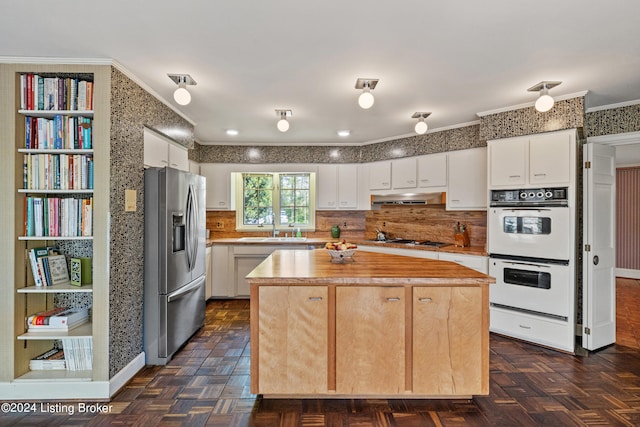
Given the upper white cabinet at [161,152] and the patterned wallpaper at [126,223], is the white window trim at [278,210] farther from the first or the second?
the patterned wallpaper at [126,223]

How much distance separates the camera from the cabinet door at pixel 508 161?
324 centimetres

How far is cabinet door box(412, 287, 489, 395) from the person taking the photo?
214 cm

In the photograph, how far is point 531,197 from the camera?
317 cm

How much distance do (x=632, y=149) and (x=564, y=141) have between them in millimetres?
3283

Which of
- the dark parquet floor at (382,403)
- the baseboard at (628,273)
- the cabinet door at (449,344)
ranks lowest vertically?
the dark parquet floor at (382,403)

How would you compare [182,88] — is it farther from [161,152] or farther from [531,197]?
[531,197]

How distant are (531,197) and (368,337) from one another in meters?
2.29

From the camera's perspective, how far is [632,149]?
16.3 feet

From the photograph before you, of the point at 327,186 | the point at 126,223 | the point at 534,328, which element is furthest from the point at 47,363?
the point at 534,328

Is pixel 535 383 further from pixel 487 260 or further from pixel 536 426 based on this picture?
pixel 487 260

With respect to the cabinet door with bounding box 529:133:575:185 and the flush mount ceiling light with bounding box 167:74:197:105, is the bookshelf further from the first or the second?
the cabinet door with bounding box 529:133:575:185

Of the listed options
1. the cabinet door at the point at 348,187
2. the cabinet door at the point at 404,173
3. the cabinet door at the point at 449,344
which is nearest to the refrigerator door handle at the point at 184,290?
the cabinet door at the point at 449,344

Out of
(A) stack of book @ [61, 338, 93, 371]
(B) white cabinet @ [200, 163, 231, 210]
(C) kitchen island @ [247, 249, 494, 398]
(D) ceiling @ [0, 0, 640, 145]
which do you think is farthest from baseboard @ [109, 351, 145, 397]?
(B) white cabinet @ [200, 163, 231, 210]

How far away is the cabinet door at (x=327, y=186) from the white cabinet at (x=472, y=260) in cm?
188
